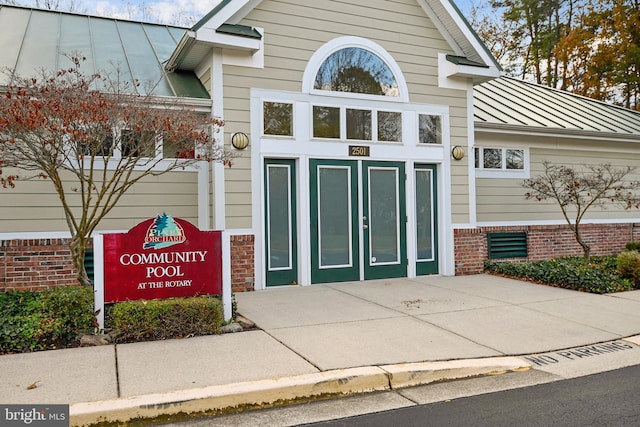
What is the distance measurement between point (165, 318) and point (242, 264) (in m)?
3.16

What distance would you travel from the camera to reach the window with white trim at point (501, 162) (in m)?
13.2

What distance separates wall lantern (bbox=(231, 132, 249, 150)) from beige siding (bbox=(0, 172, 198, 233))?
115 centimetres

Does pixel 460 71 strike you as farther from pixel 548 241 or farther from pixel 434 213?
pixel 548 241

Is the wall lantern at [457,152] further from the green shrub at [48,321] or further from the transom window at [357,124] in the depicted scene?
the green shrub at [48,321]

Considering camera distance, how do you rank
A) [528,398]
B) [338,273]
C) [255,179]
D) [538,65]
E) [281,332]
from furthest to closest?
1. [538,65]
2. [338,273]
3. [255,179]
4. [281,332]
5. [528,398]

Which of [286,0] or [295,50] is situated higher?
[286,0]

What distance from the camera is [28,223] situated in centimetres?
893

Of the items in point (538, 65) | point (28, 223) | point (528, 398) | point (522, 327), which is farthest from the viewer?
point (538, 65)

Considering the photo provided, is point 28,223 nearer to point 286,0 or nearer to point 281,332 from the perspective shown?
point 281,332

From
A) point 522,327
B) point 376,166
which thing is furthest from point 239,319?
point 376,166

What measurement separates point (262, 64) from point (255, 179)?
7.14ft

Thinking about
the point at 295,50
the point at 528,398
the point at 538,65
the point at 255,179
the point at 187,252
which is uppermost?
the point at 538,65

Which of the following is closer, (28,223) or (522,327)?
(522,327)

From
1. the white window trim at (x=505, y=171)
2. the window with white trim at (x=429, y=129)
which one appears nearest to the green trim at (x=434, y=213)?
the window with white trim at (x=429, y=129)
